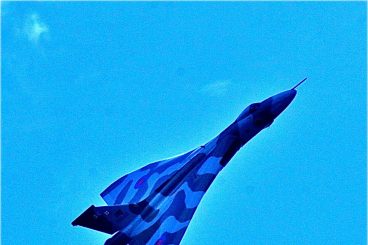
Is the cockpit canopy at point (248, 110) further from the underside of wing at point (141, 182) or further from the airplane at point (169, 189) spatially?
the underside of wing at point (141, 182)

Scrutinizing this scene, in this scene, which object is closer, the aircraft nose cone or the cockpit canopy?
the aircraft nose cone

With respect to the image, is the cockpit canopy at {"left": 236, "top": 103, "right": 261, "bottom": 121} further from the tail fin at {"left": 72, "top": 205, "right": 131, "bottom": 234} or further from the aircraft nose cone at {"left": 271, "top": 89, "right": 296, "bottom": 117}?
the tail fin at {"left": 72, "top": 205, "right": 131, "bottom": 234}

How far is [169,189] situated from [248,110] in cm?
662

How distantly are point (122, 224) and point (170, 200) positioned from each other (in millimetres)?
3132

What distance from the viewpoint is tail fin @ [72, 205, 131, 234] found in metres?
27.4

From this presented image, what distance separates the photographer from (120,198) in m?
33.3

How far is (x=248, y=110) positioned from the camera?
32062 millimetres

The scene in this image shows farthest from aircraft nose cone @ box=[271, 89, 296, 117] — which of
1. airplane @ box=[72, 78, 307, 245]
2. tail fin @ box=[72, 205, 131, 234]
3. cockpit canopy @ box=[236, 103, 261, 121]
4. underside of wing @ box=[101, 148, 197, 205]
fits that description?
tail fin @ box=[72, 205, 131, 234]

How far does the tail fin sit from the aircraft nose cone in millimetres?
10191

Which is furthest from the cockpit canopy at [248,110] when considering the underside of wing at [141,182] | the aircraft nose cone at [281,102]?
the underside of wing at [141,182]

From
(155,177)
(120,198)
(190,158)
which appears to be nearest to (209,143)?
(190,158)

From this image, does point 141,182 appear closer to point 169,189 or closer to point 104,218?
point 169,189

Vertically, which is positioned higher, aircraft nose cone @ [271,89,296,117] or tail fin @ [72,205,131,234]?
tail fin @ [72,205,131,234]

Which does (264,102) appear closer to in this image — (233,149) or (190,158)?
(233,149)
